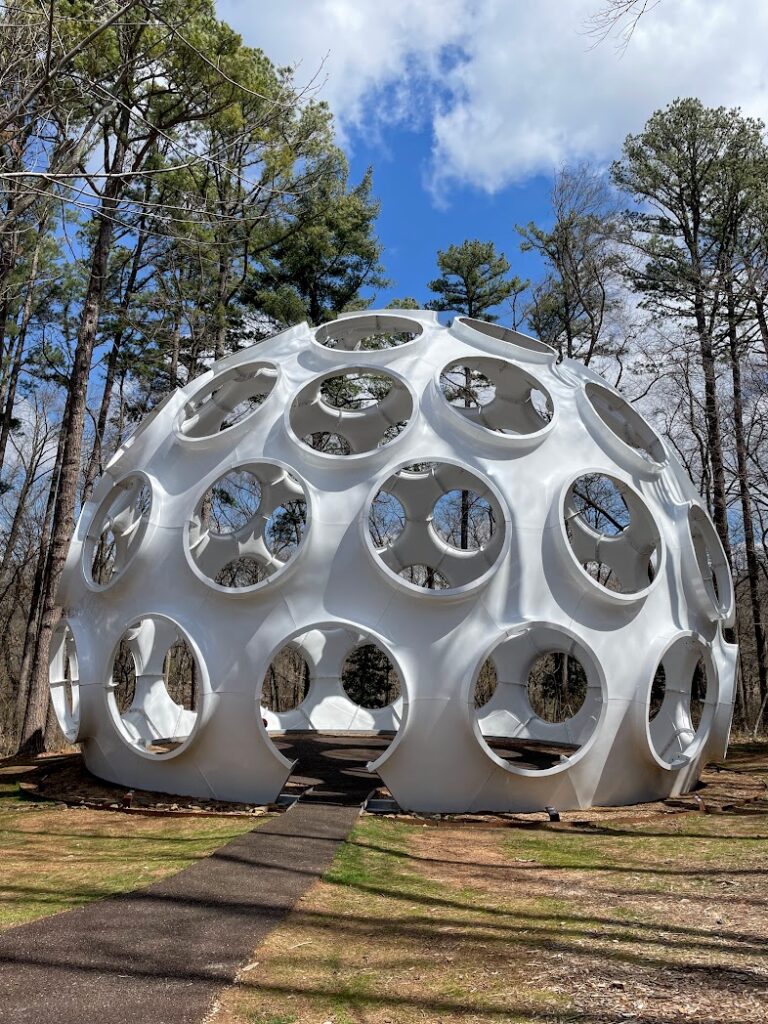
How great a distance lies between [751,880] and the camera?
6.78 metres

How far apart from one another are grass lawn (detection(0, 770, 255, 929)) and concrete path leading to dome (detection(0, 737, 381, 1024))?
1.09 feet

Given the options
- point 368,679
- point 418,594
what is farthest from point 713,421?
point 418,594

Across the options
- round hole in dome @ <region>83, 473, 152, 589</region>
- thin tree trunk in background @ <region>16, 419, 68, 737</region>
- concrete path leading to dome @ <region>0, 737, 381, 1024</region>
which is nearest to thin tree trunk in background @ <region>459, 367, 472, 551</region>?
thin tree trunk in background @ <region>16, 419, 68, 737</region>

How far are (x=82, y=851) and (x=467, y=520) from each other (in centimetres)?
2244

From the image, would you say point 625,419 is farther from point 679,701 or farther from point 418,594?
point 418,594

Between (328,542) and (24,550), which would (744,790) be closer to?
(328,542)

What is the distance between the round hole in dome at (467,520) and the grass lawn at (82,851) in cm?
1780

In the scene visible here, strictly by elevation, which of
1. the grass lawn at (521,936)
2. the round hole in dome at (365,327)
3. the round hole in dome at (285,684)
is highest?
the round hole in dome at (365,327)

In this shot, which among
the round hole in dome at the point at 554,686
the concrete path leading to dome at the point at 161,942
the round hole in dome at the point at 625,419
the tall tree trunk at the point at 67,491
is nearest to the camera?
the concrete path leading to dome at the point at 161,942

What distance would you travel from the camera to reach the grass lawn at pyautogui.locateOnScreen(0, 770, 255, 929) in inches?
249

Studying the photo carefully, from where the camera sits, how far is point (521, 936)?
5.39 metres

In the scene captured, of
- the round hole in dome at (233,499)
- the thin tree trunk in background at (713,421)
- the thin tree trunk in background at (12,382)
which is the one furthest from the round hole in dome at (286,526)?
the thin tree trunk in background at (713,421)

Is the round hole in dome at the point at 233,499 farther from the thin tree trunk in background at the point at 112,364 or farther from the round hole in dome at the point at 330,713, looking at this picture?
the round hole in dome at the point at 330,713

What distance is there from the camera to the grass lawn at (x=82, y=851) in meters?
6.32
